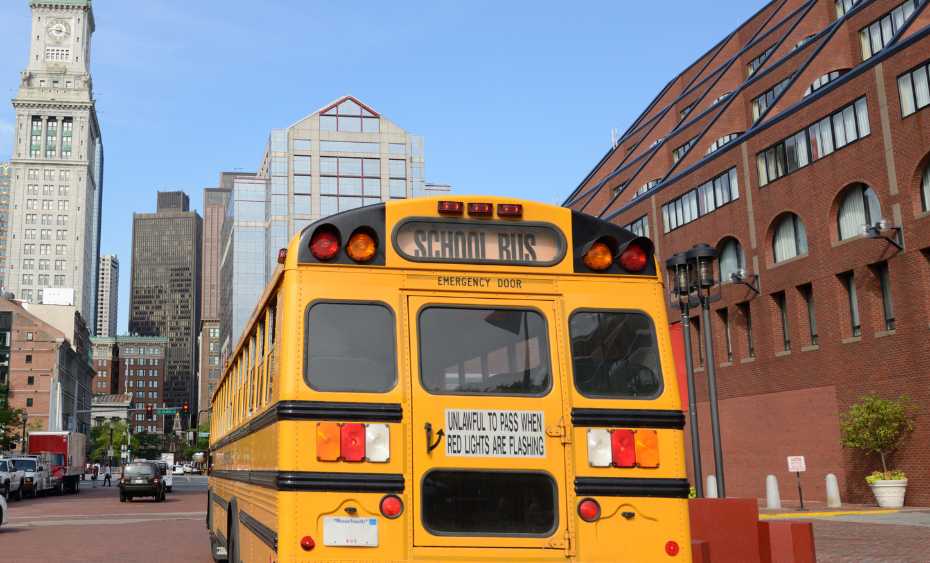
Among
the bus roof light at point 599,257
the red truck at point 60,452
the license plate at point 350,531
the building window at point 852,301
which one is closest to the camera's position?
the license plate at point 350,531

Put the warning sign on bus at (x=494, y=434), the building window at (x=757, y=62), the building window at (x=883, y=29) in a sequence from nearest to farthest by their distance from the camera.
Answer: the warning sign on bus at (x=494, y=434) → the building window at (x=883, y=29) → the building window at (x=757, y=62)

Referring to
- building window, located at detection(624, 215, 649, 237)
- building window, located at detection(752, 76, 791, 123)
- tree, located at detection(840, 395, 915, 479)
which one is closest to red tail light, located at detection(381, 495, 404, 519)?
tree, located at detection(840, 395, 915, 479)

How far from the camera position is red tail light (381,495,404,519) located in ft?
17.9

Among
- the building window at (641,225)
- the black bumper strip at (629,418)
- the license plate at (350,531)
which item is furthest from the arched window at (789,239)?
the license plate at (350,531)

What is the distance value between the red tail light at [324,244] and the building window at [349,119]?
82813 millimetres

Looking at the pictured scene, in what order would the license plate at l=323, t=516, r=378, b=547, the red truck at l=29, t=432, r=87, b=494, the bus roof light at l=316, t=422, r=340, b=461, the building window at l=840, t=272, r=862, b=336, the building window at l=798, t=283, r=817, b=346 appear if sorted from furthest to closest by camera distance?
the red truck at l=29, t=432, r=87, b=494
the building window at l=798, t=283, r=817, b=346
the building window at l=840, t=272, r=862, b=336
the bus roof light at l=316, t=422, r=340, b=461
the license plate at l=323, t=516, r=378, b=547

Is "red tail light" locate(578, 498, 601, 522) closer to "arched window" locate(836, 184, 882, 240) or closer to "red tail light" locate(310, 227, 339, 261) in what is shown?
"red tail light" locate(310, 227, 339, 261)

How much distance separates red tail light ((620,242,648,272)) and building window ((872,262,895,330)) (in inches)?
960

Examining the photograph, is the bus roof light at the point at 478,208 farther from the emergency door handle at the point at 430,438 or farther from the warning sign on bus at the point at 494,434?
the emergency door handle at the point at 430,438

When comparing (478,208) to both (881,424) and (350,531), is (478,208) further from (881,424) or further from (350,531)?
(881,424)

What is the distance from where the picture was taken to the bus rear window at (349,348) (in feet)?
18.6

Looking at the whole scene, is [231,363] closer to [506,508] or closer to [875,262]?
[506,508]

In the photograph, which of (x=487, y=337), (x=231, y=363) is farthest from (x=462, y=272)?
(x=231, y=363)

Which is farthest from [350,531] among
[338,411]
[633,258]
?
[633,258]
